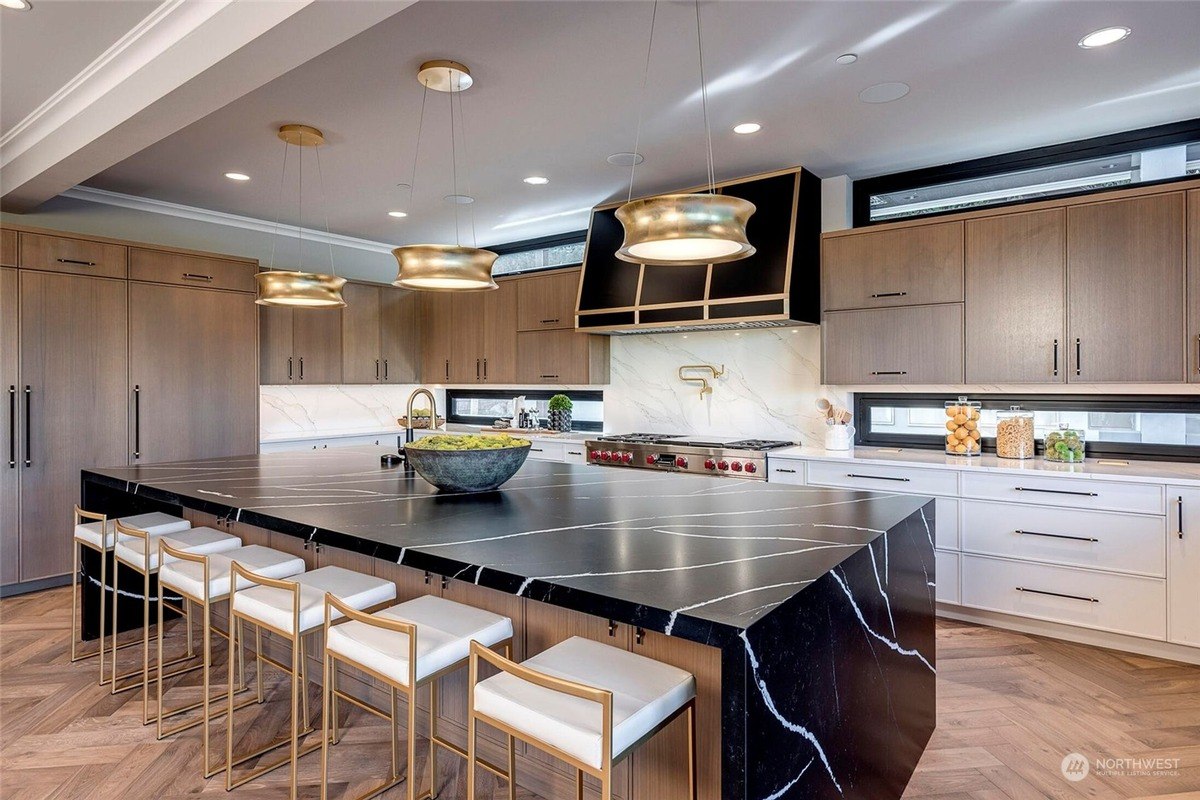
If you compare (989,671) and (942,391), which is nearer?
(989,671)

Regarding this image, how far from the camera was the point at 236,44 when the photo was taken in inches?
86.5

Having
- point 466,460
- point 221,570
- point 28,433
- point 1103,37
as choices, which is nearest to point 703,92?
point 1103,37

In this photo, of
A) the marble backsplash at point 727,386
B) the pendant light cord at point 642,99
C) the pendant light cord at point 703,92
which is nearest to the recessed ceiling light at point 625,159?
the pendant light cord at point 642,99

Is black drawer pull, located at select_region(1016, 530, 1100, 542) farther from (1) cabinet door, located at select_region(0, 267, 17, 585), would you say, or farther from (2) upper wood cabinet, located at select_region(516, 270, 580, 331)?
(1) cabinet door, located at select_region(0, 267, 17, 585)

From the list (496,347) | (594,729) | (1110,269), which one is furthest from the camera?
(496,347)

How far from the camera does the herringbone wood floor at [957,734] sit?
2.09m

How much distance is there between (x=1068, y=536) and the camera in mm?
3148

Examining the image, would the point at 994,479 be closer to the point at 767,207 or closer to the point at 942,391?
the point at 942,391

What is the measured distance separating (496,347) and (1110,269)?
430 centimetres

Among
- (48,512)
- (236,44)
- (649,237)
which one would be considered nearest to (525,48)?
(236,44)

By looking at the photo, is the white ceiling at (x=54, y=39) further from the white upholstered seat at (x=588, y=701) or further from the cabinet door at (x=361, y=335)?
the cabinet door at (x=361, y=335)

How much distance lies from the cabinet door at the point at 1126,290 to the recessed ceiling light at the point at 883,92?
114 cm

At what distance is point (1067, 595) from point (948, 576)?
52cm

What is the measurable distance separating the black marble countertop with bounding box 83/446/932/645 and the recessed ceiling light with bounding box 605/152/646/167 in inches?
76.2
